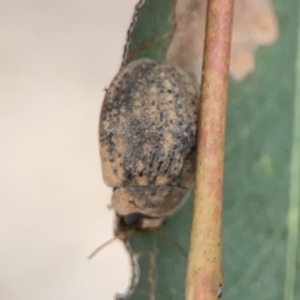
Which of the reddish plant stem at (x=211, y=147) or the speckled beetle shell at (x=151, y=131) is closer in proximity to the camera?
the reddish plant stem at (x=211, y=147)

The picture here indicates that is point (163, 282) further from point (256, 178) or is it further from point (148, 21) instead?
point (148, 21)

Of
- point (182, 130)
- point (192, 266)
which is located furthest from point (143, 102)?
point (192, 266)

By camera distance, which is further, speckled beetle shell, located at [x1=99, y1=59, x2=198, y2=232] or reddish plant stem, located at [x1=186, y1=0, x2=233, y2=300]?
speckled beetle shell, located at [x1=99, y1=59, x2=198, y2=232]
